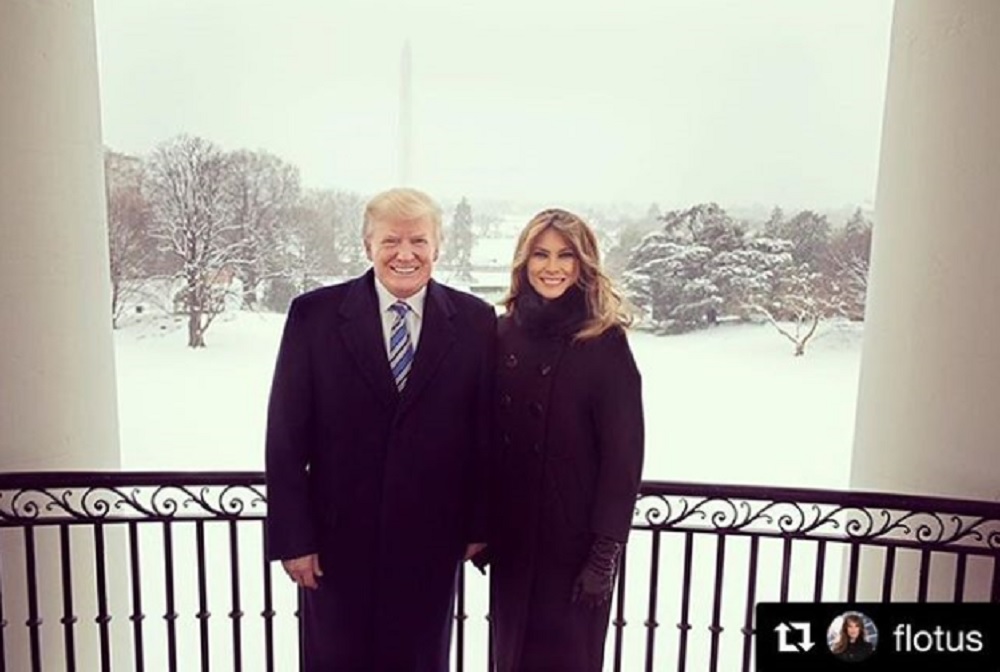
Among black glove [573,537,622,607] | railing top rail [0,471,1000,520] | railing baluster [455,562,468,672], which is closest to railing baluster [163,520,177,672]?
railing top rail [0,471,1000,520]

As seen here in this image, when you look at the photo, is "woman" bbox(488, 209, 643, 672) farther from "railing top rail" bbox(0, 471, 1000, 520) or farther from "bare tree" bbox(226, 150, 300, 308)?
"bare tree" bbox(226, 150, 300, 308)

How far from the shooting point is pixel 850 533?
2.37 m

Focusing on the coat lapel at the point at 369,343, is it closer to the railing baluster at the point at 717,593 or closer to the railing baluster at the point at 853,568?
the railing baluster at the point at 717,593

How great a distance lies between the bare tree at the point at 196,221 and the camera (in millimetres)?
2955

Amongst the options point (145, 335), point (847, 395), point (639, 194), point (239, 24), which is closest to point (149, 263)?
point (145, 335)

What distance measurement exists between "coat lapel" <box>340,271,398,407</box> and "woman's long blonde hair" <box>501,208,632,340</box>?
313 mm

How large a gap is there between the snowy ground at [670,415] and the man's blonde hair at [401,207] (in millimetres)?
1397

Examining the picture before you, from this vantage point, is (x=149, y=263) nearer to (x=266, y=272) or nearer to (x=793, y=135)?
(x=266, y=272)

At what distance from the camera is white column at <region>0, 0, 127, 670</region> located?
2.36 m

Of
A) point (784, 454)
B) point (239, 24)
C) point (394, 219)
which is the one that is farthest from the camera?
point (784, 454)

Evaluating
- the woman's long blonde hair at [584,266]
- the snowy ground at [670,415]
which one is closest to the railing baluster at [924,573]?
the snowy ground at [670,415]

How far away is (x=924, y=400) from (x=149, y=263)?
2742mm

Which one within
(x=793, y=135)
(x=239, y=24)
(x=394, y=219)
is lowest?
(x=394, y=219)

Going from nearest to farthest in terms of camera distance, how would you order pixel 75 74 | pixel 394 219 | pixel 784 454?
pixel 394 219 → pixel 75 74 → pixel 784 454
